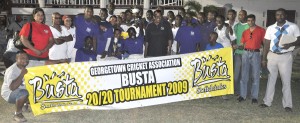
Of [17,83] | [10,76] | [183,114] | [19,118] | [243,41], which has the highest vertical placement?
[243,41]

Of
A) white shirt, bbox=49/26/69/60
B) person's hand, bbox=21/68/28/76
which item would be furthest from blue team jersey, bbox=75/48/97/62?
person's hand, bbox=21/68/28/76

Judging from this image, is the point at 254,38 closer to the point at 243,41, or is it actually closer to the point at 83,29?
the point at 243,41

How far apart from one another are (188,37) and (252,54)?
1.52 m

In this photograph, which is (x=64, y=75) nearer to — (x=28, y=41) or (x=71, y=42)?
(x=28, y=41)

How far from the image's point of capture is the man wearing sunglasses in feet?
24.1

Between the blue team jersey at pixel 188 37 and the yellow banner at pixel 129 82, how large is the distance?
103cm

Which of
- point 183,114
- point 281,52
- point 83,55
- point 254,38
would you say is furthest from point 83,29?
point 281,52

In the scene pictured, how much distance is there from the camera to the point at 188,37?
27.1ft

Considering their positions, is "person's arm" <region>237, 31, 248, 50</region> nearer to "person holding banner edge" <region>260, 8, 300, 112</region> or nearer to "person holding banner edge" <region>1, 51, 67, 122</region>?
"person holding banner edge" <region>260, 8, 300, 112</region>

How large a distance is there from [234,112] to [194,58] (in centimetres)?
128

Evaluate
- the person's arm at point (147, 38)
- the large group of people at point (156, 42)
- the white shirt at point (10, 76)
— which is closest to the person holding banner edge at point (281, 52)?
the large group of people at point (156, 42)

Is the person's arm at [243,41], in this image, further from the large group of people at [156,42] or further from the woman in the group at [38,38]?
the woman in the group at [38,38]

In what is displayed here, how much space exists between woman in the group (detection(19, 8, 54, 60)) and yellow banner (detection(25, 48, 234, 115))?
43 centimetres

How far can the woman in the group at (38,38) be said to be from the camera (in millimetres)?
6145
